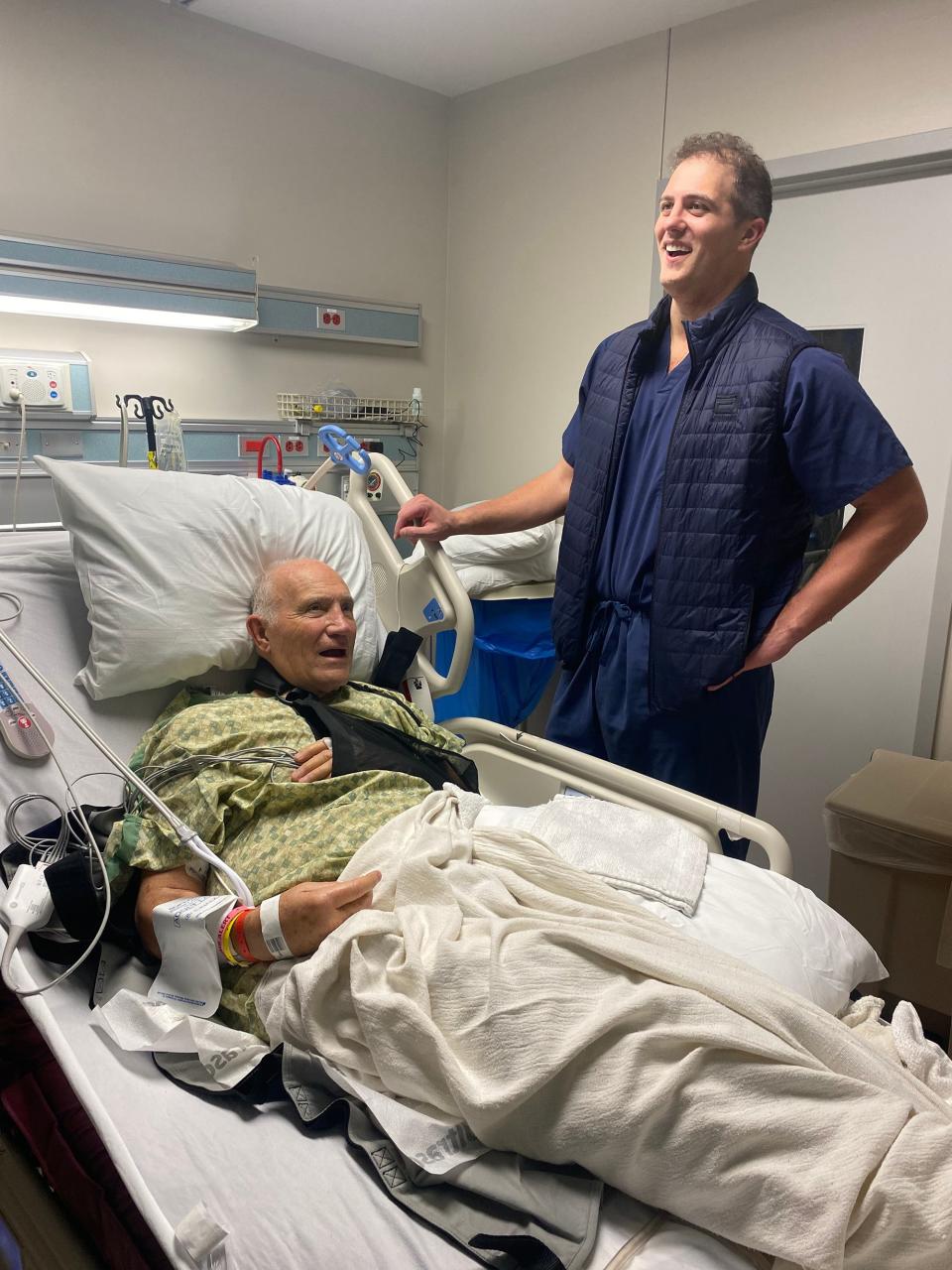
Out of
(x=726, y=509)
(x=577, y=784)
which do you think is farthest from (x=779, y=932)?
(x=726, y=509)

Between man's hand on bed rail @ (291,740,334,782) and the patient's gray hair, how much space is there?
1.08 ft

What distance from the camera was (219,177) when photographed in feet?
9.48

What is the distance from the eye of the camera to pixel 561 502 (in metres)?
2.11

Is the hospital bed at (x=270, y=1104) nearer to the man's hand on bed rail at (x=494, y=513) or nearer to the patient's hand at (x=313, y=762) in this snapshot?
the man's hand on bed rail at (x=494, y=513)

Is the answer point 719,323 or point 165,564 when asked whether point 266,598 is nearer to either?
point 165,564

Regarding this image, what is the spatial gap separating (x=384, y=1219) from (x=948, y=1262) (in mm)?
525

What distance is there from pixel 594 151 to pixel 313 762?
2.47m

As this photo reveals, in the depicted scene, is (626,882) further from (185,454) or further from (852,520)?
(185,454)

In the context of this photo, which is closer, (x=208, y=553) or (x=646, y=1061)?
(x=646, y=1061)

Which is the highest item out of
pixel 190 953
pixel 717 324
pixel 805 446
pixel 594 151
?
pixel 594 151

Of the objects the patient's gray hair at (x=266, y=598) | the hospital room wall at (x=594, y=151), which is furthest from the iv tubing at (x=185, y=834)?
the hospital room wall at (x=594, y=151)

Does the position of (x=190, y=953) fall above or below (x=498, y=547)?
below

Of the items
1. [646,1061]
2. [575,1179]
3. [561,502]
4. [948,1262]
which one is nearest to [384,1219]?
[575,1179]

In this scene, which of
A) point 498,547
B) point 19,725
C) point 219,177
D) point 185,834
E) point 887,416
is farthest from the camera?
point 219,177
